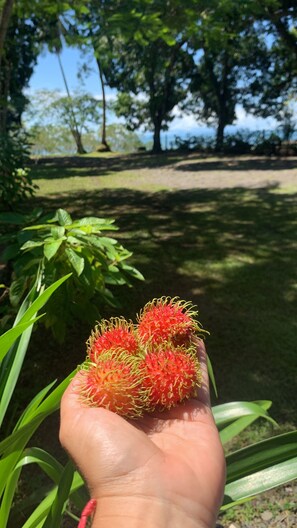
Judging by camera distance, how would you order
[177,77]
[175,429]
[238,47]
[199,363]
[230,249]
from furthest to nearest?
[177,77], [238,47], [230,249], [199,363], [175,429]

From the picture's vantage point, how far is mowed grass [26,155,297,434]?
2.63 meters

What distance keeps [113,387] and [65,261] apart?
1019 mm

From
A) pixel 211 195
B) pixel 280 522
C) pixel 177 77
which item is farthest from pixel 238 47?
pixel 280 522

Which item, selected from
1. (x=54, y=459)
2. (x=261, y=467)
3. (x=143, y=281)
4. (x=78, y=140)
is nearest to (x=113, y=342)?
(x=54, y=459)

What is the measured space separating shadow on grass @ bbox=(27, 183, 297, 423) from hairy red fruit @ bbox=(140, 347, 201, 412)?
4.80ft

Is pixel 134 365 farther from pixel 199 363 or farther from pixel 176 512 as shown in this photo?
pixel 176 512

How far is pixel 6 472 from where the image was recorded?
1026 millimetres

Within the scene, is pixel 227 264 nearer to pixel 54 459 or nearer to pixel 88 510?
pixel 54 459

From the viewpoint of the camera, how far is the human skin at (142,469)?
739mm

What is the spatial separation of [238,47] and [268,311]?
54.9ft

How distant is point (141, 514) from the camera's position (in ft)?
2.36

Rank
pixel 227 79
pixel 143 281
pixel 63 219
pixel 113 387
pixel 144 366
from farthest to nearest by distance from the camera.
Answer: pixel 227 79 → pixel 143 281 → pixel 63 219 → pixel 144 366 → pixel 113 387

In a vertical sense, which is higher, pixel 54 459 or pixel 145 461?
pixel 145 461

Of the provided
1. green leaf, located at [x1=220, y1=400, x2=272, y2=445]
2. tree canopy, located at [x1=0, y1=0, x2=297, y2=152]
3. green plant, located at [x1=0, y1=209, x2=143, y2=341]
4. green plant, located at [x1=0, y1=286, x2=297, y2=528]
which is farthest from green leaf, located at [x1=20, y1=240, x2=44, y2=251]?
tree canopy, located at [x1=0, y1=0, x2=297, y2=152]
